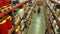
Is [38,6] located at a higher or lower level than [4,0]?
lower

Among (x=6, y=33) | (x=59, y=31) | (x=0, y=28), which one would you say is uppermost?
(x=0, y=28)

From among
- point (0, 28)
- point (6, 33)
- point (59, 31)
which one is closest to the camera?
point (0, 28)

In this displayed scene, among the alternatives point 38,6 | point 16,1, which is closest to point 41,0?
point 38,6

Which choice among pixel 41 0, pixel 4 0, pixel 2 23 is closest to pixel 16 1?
pixel 4 0

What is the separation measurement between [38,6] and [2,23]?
7753mm

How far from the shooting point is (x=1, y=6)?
1.69 metres

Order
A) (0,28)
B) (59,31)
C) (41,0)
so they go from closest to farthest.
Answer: (0,28) → (59,31) → (41,0)

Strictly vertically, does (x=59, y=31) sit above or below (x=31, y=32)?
above

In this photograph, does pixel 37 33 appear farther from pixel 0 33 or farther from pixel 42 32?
pixel 0 33

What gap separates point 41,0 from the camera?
29.2 feet

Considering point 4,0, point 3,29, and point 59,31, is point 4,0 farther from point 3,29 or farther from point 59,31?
point 59,31

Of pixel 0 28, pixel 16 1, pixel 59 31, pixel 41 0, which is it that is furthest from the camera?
pixel 41 0

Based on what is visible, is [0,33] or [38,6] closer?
[0,33]

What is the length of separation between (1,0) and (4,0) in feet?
0.30
